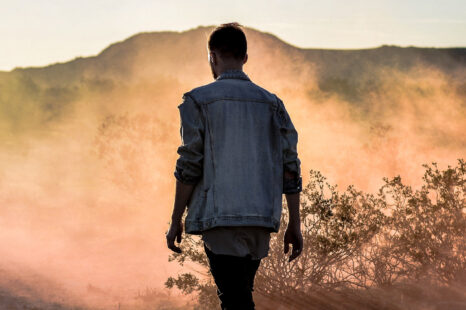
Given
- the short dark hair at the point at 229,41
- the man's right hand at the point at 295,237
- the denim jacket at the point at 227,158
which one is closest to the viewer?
the denim jacket at the point at 227,158

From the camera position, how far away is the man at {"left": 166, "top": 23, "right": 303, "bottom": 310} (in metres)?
2.92

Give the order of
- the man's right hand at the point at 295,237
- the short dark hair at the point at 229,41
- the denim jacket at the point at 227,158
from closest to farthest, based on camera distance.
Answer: the denim jacket at the point at 227,158 < the short dark hair at the point at 229,41 < the man's right hand at the point at 295,237

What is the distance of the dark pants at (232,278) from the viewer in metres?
2.96

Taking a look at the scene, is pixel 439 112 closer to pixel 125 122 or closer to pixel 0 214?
pixel 125 122

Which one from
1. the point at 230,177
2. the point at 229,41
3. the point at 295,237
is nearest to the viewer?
the point at 230,177

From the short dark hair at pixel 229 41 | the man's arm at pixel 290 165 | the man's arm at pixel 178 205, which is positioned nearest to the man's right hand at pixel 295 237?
the man's arm at pixel 290 165

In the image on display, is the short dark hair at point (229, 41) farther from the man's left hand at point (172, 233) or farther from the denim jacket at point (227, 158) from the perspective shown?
the man's left hand at point (172, 233)

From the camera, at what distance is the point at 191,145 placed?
2930 mm

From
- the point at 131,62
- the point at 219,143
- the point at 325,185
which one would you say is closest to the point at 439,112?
the point at 325,185

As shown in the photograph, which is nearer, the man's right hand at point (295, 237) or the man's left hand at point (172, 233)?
the man's left hand at point (172, 233)

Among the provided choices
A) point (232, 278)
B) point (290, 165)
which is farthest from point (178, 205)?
point (290, 165)

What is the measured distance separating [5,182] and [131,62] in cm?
653

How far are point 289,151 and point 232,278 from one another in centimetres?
73

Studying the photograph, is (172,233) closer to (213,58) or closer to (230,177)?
(230,177)
